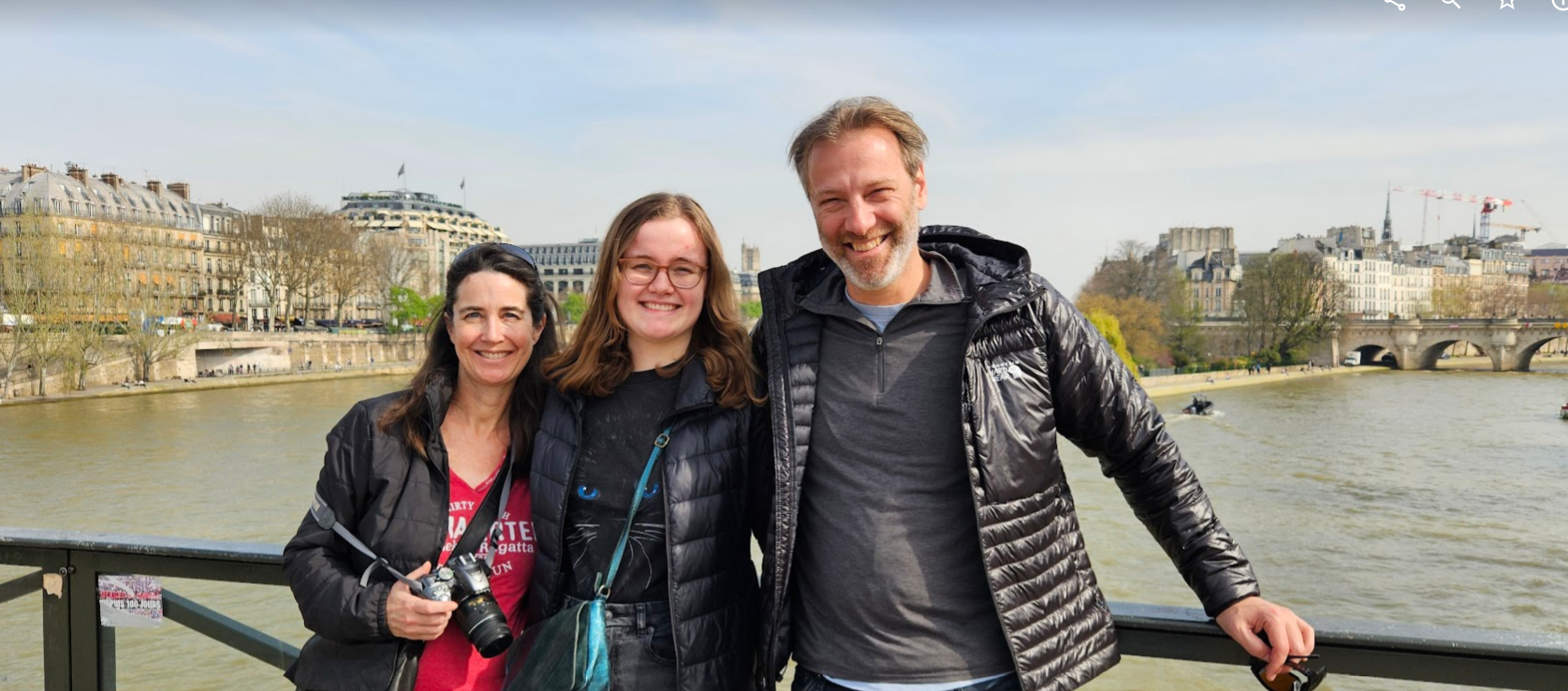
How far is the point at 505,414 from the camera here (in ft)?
7.30

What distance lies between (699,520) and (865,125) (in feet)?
2.62

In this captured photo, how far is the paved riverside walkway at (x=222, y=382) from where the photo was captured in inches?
1296

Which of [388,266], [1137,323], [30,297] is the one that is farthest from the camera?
[388,266]

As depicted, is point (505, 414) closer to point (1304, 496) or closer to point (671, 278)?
point (671, 278)

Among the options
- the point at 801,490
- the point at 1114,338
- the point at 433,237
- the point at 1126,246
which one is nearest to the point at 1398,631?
the point at 801,490

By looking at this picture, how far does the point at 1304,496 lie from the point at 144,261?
46.9m

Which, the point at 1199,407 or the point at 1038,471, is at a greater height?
the point at 1038,471

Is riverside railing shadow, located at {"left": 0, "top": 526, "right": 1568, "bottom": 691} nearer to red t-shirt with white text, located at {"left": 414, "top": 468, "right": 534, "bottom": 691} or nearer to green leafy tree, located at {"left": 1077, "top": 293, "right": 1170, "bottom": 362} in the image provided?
red t-shirt with white text, located at {"left": 414, "top": 468, "right": 534, "bottom": 691}

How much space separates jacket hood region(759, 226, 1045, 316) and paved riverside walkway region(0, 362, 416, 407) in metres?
31.1

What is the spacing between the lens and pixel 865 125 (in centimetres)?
195

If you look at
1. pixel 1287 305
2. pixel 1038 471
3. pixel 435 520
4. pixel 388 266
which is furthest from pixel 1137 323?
pixel 435 520

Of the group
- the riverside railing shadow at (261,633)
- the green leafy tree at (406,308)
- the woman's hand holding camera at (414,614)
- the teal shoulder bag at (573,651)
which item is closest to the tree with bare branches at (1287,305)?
the green leafy tree at (406,308)

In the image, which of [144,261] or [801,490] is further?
[144,261]

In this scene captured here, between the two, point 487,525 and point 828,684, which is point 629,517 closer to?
point 487,525
